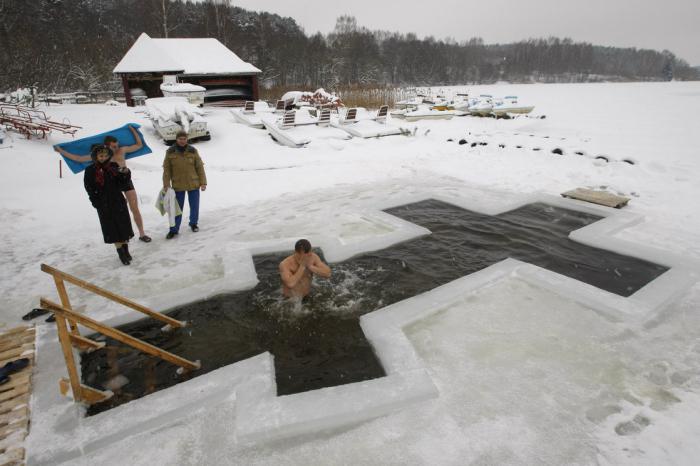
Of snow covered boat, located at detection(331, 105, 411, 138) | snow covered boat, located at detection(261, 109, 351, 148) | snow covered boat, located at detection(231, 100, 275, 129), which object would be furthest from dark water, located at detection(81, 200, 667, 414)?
snow covered boat, located at detection(231, 100, 275, 129)

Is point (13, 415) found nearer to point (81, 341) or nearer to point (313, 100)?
point (81, 341)

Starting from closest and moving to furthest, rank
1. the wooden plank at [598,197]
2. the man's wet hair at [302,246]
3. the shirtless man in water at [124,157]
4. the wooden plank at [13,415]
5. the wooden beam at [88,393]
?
the wooden plank at [13,415] → the wooden beam at [88,393] → the man's wet hair at [302,246] → the shirtless man in water at [124,157] → the wooden plank at [598,197]

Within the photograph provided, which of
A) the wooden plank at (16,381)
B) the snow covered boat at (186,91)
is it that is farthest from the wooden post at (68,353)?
the snow covered boat at (186,91)

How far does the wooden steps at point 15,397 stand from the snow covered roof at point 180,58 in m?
19.9

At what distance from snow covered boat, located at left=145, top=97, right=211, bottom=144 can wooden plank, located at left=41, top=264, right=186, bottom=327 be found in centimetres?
1004

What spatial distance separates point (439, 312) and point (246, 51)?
54367 mm

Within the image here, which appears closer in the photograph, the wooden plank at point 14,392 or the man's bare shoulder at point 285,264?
the wooden plank at point 14,392

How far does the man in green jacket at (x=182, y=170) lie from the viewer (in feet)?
19.5

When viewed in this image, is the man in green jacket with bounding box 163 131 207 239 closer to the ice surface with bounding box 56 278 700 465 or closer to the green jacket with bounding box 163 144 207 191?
the green jacket with bounding box 163 144 207 191

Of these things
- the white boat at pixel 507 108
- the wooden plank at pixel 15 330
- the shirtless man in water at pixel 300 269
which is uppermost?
the white boat at pixel 507 108

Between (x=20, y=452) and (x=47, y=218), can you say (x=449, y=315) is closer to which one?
(x=20, y=452)

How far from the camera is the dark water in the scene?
346cm

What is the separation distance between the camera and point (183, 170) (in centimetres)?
605

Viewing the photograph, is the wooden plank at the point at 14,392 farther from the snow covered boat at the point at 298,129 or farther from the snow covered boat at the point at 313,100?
the snow covered boat at the point at 313,100
